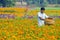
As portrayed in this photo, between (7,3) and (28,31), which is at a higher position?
(28,31)

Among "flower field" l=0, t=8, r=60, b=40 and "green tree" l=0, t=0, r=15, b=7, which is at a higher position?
"flower field" l=0, t=8, r=60, b=40

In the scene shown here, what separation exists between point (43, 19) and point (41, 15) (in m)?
0.25

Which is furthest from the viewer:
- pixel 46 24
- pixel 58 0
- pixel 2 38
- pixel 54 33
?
pixel 58 0

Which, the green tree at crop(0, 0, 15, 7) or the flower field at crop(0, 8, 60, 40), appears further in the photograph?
the green tree at crop(0, 0, 15, 7)

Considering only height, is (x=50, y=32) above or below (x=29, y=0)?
above

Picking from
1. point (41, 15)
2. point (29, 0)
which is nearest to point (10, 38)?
point (41, 15)

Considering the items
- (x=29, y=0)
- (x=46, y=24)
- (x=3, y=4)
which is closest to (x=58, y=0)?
(x=29, y=0)

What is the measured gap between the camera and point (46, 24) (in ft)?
44.7

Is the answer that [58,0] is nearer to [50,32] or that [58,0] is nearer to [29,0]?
[29,0]

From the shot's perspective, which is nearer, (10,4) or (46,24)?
(46,24)

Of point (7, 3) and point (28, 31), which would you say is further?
point (7, 3)

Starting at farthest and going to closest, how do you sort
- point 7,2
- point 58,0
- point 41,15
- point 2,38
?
point 58,0, point 7,2, point 41,15, point 2,38

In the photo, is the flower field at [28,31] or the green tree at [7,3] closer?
the flower field at [28,31]

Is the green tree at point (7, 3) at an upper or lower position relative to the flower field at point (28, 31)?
lower
